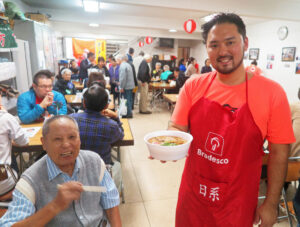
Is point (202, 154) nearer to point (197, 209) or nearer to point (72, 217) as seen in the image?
point (197, 209)

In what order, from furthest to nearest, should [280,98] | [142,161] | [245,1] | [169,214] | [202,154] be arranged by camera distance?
[245,1] → [142,161] → [169,214] → [202,154] → [280,98]

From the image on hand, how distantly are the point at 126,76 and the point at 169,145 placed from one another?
4.92 meters

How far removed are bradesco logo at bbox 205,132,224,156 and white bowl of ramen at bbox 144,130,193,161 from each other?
0.10 meters

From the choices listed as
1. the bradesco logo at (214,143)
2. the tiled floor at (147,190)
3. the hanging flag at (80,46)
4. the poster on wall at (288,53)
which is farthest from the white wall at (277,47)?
the hanging flag at (80,46)

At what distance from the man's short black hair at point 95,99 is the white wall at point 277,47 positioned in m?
6.74

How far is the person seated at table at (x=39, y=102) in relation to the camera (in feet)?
8.29

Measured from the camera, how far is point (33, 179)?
1.02 m

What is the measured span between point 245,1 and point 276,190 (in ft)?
20.1

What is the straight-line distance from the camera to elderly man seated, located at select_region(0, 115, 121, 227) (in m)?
0.92

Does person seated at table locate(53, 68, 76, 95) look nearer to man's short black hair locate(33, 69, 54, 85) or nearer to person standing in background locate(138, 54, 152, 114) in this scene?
man's short black hair locate(33, 69, 54, 85)

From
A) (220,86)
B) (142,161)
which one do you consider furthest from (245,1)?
(220,86)

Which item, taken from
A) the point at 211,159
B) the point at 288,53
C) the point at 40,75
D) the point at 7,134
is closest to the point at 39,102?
the point at 40,75

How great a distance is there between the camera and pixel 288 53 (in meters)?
6.70

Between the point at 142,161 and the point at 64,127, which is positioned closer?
the point at 64,127
